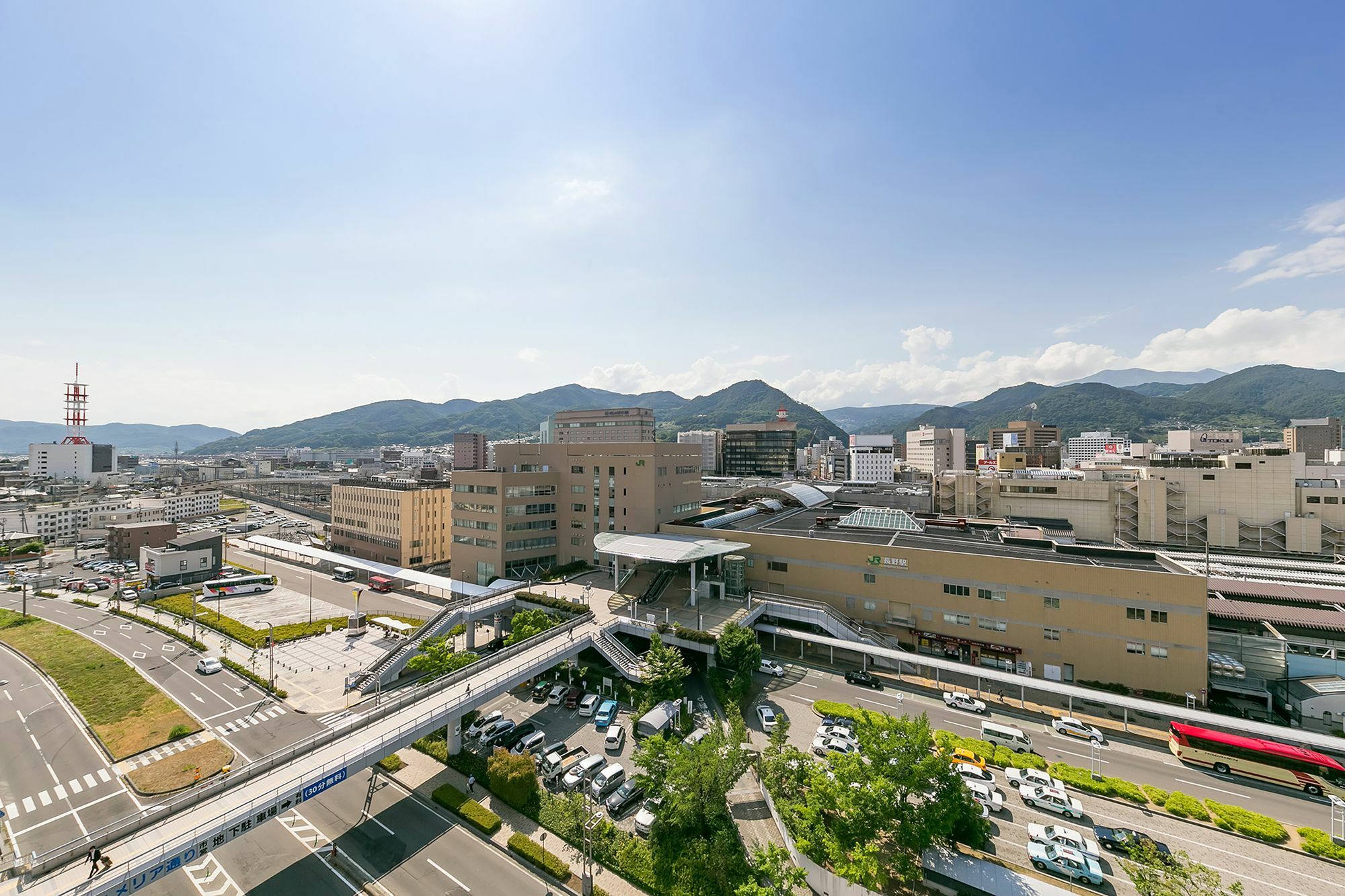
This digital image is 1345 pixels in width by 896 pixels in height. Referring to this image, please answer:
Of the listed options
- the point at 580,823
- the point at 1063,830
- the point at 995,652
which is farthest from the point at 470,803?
the point at 995,652

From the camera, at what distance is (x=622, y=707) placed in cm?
4003

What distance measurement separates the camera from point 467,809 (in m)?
28.9

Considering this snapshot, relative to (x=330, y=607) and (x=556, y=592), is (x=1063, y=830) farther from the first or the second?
(x=330, y=607)

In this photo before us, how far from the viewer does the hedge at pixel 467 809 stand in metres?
Answer: 27.9

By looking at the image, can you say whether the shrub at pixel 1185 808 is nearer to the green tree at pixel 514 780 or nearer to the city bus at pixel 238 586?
the green tree at pixel 514 780

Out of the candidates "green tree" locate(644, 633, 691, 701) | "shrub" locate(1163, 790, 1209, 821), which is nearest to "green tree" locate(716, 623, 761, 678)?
"green tree" locate(644, 633, 691, 701)

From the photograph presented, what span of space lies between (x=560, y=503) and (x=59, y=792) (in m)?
46.1

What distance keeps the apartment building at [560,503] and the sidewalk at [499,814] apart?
31583 millimetres

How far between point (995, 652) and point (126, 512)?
6666 inches

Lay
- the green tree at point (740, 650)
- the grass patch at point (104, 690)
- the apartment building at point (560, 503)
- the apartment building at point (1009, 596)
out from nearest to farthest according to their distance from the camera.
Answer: the grass patch at point (104, 690)
the green tree at point (740, 650)
the apartment building at point (1009, 596)
the apartment building at point (560, 503)

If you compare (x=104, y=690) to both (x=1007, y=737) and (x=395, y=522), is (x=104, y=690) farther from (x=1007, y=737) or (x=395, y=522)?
(x=1007, y=737)

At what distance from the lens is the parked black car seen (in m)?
42.1

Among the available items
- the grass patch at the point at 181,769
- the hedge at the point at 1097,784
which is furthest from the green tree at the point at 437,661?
the hedge at the point at 1097,784

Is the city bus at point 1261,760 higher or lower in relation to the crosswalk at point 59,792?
higher
